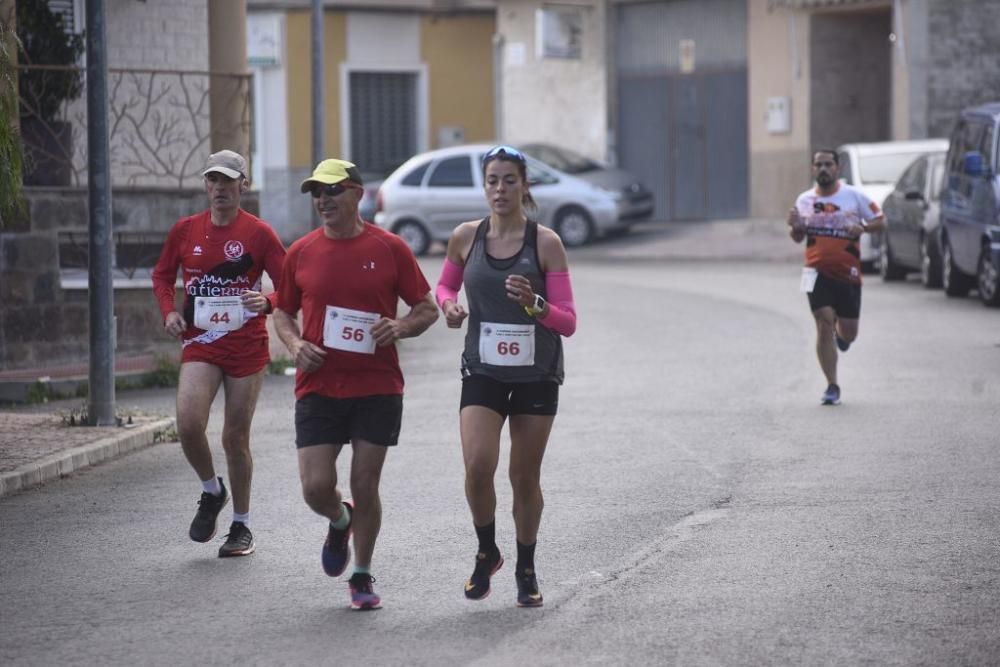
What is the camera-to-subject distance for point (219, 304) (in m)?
8.52

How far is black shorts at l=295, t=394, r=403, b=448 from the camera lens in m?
7.25

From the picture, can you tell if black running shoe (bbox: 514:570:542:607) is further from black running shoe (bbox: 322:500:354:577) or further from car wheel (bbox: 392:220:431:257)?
car wheel (bbox: 392:220:431:257)

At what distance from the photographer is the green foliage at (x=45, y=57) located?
17250 mm

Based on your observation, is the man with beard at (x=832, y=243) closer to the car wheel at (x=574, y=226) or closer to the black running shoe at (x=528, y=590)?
the black running shoe at (x=528, y=590)

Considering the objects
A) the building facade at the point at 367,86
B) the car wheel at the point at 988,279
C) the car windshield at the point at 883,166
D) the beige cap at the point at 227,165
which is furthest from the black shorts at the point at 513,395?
the building facade at the point at 367,86

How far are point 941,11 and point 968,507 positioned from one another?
77.3 feet

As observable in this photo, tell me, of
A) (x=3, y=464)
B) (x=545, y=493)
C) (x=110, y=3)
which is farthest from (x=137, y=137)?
(x=545, y=493)

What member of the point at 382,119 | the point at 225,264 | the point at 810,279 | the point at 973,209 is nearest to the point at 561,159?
the point at 382,119

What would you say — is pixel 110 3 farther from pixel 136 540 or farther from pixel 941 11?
pixel 941 11

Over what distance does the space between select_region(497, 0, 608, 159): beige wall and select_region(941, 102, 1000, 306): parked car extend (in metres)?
15.6

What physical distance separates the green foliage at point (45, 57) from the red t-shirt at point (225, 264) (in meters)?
8.98

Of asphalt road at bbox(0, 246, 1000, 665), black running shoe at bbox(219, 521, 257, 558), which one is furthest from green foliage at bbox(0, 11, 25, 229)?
black running shoe at bbox(219, 521, 257, 558)

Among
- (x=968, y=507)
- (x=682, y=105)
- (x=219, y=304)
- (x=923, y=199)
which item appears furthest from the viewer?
(x=682, y=105)

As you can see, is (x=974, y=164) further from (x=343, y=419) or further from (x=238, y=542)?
(x=343, y=419)
